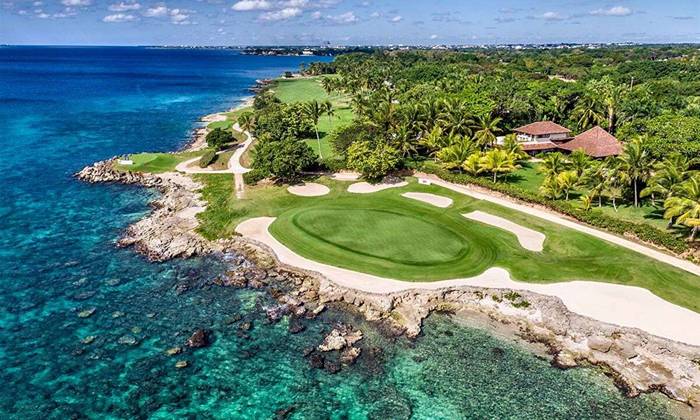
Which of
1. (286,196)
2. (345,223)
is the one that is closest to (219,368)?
(345,223)

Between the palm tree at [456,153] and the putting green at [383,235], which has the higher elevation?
the palm tree at [456,153]

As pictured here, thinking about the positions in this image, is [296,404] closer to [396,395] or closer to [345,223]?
[396,395]

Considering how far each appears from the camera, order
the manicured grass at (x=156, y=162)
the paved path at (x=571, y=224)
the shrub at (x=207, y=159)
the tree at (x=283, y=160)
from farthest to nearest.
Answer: the shrub at (x=207, y=159) < the manicured grass at (x=156, y=162) < the tree at (x=283, y=160) < the paved path at (x=571, y=224)

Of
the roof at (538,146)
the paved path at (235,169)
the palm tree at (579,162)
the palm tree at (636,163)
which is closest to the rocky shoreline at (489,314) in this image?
the paved path at (235,169)

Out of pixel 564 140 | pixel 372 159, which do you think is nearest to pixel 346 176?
pixel 372 159

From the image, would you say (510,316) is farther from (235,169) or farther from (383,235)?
(235,169)

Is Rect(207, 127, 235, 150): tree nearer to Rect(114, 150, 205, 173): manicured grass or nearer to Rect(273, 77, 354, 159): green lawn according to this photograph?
Rect(114, 150, 205, 173): manicured grass

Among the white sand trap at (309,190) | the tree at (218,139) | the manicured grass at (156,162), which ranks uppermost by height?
the tree at (218,139)

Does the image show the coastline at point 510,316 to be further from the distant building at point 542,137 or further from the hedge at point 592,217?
the distant building at point 542,137
